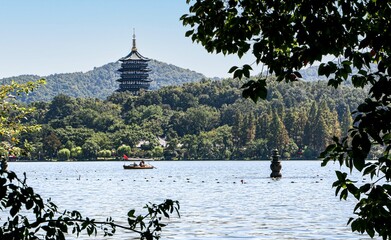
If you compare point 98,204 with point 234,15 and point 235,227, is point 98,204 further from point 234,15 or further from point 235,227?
point 234,15

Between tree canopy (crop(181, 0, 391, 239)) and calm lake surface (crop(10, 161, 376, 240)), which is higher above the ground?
tree canopy (crop(181, 0, 391, 239))

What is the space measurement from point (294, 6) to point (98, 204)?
149 ft

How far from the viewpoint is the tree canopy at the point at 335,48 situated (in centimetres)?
740

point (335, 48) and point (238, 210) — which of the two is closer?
point (335, 48)

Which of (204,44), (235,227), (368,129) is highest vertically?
(204,44)

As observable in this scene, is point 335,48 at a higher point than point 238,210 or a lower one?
higher

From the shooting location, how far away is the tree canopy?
24.3 feet

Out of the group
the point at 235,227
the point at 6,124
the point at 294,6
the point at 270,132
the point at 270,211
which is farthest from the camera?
the point at 270,132

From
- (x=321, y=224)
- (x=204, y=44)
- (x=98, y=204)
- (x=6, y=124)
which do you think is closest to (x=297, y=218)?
(x=321, y=224)

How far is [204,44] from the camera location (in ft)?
31.3

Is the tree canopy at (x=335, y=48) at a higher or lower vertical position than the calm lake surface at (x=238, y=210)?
higher

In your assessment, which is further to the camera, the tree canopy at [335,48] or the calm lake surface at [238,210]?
the calm lake surface at [238,210]

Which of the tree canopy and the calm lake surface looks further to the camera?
the calm lake surface

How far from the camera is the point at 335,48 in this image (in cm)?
783
